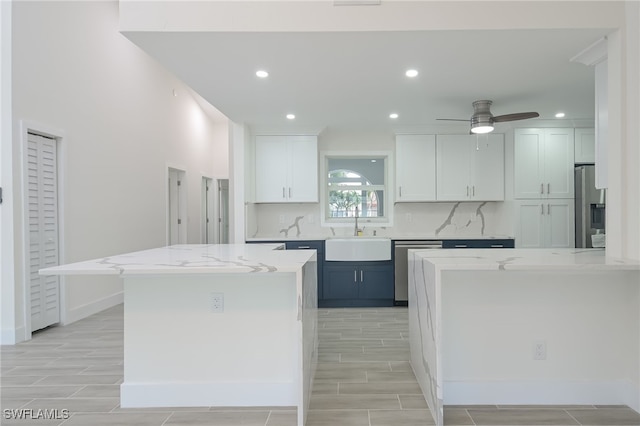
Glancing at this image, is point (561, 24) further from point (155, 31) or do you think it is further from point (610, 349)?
point (155, 31)

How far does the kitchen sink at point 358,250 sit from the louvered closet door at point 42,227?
2.90 metres

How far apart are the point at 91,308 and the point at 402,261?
363cm

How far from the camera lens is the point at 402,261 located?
4.91 m

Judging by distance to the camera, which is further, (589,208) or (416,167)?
(416,167)

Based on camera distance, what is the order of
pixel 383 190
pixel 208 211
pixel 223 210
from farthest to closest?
pixel 223 210, pixel 208 211, pixel 383 190

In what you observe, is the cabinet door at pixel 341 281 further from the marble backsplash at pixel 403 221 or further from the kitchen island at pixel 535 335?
the kitchen island at pixel 535 335

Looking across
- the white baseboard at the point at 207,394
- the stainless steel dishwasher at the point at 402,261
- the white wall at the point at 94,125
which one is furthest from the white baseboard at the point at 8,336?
the stainless steel dishwasher at the point at 402,261

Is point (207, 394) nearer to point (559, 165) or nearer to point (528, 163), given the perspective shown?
point (528, 163)

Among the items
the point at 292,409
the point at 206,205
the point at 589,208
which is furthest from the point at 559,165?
the point at 206,205

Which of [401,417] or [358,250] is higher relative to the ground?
[358,250]

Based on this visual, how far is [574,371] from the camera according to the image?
8.07 ft

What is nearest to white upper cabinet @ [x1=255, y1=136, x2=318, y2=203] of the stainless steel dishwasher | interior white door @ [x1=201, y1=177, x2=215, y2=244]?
the stainless steel dishwasher

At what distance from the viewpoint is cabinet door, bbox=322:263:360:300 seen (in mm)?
4922

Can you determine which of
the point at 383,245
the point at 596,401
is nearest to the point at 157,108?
the point at 383,245
